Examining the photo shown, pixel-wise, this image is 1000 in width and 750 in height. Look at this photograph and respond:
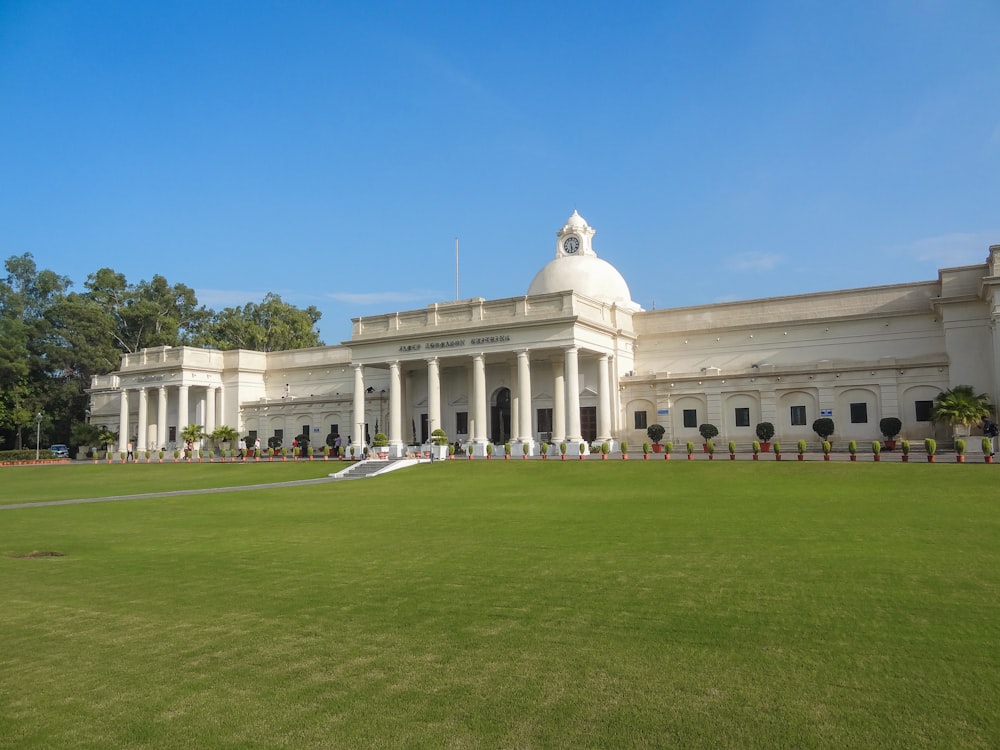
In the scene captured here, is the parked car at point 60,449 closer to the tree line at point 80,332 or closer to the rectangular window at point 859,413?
the tree line at point 80,332

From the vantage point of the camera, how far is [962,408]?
3697cm

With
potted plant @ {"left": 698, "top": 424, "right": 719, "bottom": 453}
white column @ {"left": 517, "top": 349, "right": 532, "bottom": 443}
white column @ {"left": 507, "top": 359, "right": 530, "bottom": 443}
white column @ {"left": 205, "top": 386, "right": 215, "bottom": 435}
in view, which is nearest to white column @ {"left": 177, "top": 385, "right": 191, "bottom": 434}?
white column @ {"left": 205, "top": 386, "right": 215, "bottom": 435}

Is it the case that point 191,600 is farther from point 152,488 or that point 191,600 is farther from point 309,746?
point 152,488

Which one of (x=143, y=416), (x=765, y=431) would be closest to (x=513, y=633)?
(x=765, y=431)

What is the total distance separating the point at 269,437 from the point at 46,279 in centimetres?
4726

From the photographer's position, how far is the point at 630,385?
168ft

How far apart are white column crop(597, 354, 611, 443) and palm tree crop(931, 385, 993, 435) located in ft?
58.9

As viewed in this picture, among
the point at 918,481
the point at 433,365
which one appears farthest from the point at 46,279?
the point at 918,481

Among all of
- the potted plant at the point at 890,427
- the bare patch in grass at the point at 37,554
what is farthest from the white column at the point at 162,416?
the bare patch in grass at the point at 37,554

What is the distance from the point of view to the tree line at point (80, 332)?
3093 inches

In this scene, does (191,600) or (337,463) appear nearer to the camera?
(191,600)

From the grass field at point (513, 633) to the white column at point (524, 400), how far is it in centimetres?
2922

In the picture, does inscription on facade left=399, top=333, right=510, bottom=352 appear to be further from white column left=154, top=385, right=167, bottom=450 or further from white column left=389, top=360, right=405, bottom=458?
white column left=154, top=385, right=167, bottom=450

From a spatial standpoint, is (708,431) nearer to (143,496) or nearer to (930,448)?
(930,448)
